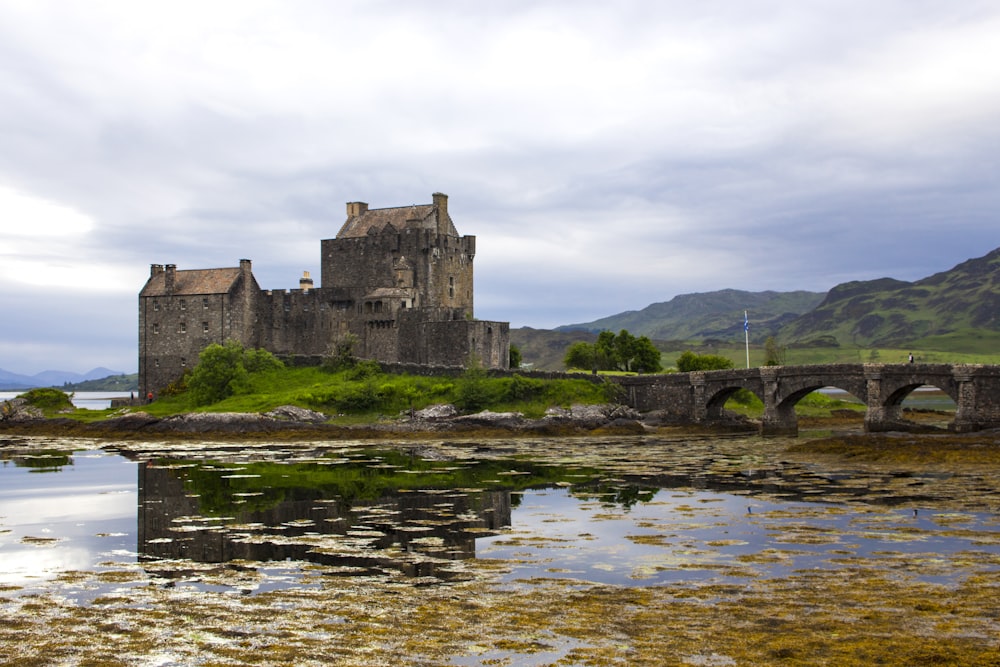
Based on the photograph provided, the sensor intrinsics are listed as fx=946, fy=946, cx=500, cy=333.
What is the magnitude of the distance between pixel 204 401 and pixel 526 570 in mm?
54391

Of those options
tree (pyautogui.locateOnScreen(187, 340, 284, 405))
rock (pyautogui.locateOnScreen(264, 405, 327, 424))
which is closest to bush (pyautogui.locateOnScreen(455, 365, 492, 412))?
rock (pyautogui.locateOnScreen(264, 405, 327, 424))

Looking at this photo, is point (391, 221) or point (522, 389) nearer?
point (522, 389)

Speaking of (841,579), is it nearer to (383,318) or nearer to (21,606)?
(21,606)

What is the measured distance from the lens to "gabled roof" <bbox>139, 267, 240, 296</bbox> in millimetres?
75750

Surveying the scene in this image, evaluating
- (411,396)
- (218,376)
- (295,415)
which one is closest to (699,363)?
(411,396)

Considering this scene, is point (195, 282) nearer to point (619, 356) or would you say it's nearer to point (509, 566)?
point (619, 356)

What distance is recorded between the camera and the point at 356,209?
81.1 metres

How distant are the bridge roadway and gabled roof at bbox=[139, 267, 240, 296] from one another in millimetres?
32768

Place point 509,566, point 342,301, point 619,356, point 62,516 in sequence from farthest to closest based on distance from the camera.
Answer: point 619,356 < point 342,301 < point 62,516 < point 509,566

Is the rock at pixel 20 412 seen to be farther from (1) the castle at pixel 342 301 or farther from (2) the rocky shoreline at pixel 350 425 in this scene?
(1) the castle at pixel 342 301

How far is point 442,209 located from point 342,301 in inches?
447

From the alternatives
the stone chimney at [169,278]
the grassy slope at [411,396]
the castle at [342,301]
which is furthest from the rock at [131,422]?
the stone chimney at [169,278]

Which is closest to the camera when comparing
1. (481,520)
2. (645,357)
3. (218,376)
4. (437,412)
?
(481,520)

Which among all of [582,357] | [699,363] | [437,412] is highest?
[582,357]
